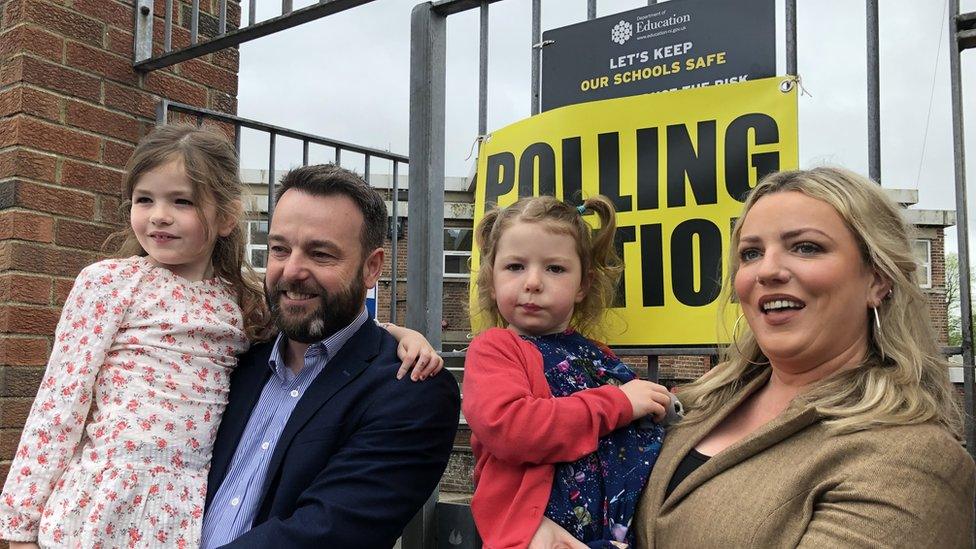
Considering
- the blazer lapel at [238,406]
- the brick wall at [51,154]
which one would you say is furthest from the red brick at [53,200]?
the blazer lapel at [238,406]

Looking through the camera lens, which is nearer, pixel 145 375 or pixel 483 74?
pixel 145 375

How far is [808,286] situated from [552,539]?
0.78 meters

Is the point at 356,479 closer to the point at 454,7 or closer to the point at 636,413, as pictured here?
the point at 636,413

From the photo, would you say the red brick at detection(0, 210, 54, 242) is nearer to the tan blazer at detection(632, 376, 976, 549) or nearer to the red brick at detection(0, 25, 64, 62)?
the red brick at detection(0, 25, 64, 62)

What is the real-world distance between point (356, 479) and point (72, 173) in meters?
2.12

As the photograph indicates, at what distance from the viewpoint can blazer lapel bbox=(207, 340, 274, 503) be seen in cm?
218

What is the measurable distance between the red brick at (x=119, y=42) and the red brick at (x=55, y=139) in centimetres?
42

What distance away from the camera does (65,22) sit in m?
3.36

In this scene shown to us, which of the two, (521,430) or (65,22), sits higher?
(65,22)

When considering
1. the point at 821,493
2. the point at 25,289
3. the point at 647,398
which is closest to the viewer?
the point at 821,493

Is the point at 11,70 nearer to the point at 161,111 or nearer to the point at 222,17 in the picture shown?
the point at 161,111

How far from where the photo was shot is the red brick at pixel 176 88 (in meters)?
3.62

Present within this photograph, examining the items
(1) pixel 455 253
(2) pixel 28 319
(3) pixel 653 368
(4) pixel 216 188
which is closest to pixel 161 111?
(2) pixel 28 319

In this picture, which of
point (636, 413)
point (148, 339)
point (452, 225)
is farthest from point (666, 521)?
point (452, 225)
